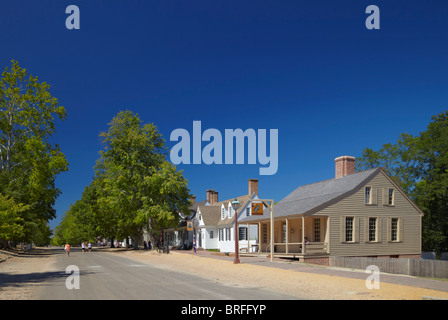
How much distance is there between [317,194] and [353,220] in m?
5.15

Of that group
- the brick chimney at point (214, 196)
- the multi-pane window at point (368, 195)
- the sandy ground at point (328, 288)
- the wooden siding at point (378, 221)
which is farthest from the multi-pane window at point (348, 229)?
the brick chimney at point (214, 196)

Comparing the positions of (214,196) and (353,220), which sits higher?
(353,220)

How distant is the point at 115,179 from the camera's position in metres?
56.4

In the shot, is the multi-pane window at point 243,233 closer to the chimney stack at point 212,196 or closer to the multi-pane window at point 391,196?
the multi-pane window at point 391,196

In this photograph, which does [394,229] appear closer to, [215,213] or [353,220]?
[353,220]

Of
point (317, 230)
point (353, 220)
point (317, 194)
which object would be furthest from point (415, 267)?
point (317, 194)

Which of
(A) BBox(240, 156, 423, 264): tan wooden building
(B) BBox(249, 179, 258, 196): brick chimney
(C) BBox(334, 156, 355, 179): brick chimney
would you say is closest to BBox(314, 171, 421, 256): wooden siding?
(A) BBox(240, 156, 423, 264): tan wooden building

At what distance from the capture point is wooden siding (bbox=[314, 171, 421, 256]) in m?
33.7

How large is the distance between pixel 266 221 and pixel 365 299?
2777 centimetres

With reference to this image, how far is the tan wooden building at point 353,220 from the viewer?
33250 millimetres

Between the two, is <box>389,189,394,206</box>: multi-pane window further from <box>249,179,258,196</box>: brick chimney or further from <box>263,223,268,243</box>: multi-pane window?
<box>249,179,258,196</box>: brick chimney

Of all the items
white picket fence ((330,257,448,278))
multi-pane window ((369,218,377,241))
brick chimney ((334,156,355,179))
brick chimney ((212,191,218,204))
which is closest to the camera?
white picket fence ((330,257,448,278))

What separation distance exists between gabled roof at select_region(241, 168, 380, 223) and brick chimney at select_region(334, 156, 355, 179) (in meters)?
0.99

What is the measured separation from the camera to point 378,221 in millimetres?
35750
